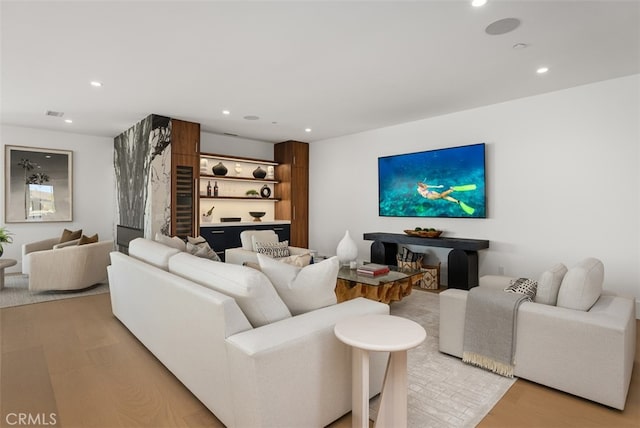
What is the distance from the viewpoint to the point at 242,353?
1.58 meters

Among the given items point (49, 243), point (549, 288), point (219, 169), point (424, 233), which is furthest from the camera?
point (219, 169)

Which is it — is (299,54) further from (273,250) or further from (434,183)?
(434,183)

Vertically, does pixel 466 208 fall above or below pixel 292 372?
above

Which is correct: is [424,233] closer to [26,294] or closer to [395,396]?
[395,396]

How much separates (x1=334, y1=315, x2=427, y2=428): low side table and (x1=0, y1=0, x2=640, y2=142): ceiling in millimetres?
2112

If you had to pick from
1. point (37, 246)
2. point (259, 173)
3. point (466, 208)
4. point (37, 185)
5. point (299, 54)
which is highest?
point (299, 54)

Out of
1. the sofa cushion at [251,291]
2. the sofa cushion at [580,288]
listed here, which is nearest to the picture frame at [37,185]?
the sofa cushion at [251,291]

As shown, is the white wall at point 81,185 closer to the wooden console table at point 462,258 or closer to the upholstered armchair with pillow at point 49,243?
the upholstered armchair with pillow at point 49,243

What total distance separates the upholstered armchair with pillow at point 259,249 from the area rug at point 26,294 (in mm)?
1943

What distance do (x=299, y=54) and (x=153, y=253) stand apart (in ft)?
7.20

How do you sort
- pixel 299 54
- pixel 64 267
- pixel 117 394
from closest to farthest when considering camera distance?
pixel 117 394, pixel 299 54, pixel 64 267

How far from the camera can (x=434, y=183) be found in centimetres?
529

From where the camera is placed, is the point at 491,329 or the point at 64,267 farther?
the point at 64,267

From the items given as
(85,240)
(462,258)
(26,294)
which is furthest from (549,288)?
(26,294)
